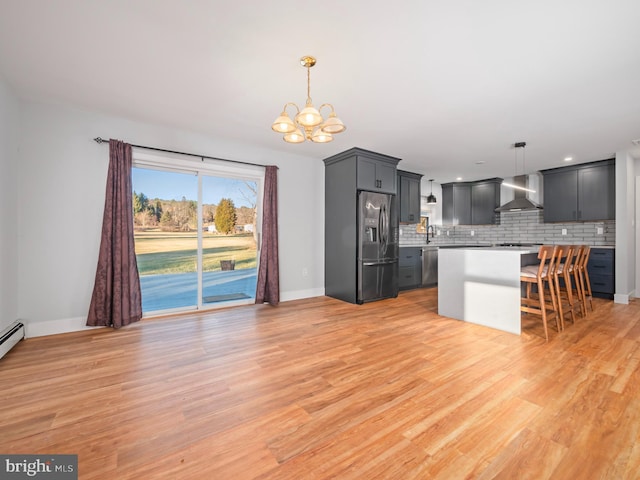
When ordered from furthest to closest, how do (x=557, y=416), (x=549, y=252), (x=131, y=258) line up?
(x=131, y=258) < (x=549, y=252) < (x=557, y=416)

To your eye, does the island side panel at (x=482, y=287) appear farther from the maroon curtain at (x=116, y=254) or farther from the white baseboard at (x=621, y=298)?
the maroon curtain at (x=116, y=254)

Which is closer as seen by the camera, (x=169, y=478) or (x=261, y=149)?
(x=169, y=478)

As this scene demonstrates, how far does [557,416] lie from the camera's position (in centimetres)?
167

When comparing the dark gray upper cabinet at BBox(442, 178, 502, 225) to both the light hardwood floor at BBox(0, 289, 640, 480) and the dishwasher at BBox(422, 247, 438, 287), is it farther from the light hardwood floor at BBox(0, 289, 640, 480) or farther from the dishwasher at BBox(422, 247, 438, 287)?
the light hardwood floor at BBox(0, 289, 640, 480)

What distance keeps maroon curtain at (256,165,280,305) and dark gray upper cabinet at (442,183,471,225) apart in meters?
4.95

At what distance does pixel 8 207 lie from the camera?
2746 mm

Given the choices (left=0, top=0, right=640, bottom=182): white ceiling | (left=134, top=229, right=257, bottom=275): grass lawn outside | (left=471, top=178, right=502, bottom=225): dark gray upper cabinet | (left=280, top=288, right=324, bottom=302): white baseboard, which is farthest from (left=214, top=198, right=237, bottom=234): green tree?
(left=471, top=178, right=502, bottom=225): dark gray upper cabinet

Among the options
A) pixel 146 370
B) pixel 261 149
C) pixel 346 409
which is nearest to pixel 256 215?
pixel 261 149

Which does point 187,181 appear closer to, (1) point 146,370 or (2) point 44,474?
(1) point 146,370

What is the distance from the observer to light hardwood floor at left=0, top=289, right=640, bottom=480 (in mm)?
1341

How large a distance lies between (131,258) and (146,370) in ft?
5.33

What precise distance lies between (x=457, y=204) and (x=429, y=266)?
6.93 feet

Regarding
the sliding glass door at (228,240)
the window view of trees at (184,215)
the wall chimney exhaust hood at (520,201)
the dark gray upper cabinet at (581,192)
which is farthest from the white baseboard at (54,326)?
the dark gray upper cabinet at (581,192)

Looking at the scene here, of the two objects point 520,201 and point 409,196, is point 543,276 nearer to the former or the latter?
point 520,201
